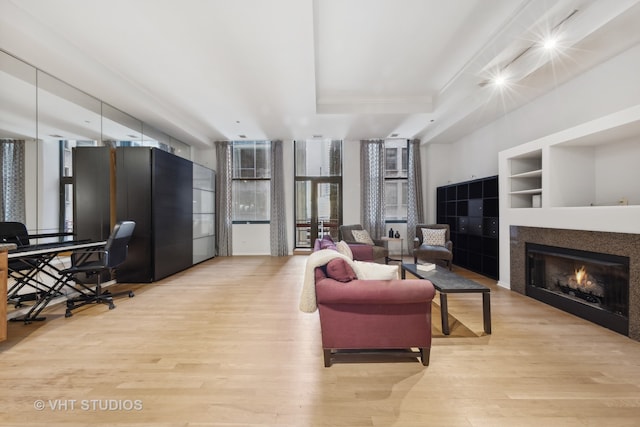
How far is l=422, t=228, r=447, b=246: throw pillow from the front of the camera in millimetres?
5538

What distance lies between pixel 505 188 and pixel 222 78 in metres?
4.68

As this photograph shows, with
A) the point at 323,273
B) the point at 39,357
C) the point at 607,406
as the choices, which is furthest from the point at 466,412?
the point at 39,357

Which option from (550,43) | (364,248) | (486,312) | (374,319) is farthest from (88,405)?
(550,43)

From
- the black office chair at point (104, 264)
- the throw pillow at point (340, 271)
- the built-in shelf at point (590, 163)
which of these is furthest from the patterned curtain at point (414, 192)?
the black office chair at point (104, 264)

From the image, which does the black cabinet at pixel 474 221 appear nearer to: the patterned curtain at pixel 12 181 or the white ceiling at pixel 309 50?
the white ceiling at pixel 309 50

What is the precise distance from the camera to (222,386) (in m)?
1.83

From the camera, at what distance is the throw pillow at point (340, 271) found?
80.2 inches

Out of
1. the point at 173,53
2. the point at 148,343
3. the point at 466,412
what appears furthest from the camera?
the point at 173,53

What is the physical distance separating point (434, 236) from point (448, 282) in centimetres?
307

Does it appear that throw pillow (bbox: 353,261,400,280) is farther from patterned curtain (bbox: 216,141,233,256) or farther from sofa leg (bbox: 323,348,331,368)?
patterned curtain (bbox: 216,141,233,256)

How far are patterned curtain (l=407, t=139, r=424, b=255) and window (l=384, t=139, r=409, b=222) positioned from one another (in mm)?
266

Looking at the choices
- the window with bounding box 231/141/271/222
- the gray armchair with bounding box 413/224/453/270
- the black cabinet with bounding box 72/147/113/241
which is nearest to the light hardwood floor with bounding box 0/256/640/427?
the black cabinet with bounding box 72/147/113/241

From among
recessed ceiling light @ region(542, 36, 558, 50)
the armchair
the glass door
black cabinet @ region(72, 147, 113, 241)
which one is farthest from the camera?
the glass door

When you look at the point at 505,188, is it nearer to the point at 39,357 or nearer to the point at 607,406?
the point at 607,406
